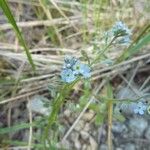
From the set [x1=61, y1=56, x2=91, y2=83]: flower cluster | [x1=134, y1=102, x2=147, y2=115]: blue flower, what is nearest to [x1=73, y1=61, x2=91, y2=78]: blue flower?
[x1=61, y1=56, x2=91, y2=83]: flower cluster

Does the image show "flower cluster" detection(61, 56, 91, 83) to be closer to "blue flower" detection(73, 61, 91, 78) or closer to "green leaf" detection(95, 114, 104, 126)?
"blue flower" detection(73, 61, 91, 78)

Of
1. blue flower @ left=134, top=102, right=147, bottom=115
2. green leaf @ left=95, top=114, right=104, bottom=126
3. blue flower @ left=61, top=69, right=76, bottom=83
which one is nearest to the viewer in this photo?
blue flower @ left=61, top=69, right=76, bottom=83

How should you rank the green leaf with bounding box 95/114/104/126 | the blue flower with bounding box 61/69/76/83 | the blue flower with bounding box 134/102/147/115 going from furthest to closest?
the green leaf with bounding box 95/114/104/126, the blue flower with bounding box 134/102/147/115, the blue flower with bounding box 61/69/76/83

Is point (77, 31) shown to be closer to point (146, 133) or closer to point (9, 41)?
point (9, 41)

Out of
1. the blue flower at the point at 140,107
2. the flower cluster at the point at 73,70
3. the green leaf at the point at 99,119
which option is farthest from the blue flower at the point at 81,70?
the green leaf at the point at 99,119

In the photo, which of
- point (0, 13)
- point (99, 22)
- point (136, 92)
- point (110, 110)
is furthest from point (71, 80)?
point (0, 13)

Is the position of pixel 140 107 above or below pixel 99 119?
below

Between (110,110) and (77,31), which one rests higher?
(77,31)

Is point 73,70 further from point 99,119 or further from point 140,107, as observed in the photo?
point 99,119

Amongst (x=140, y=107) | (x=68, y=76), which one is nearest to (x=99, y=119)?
(x=140, y=107)
